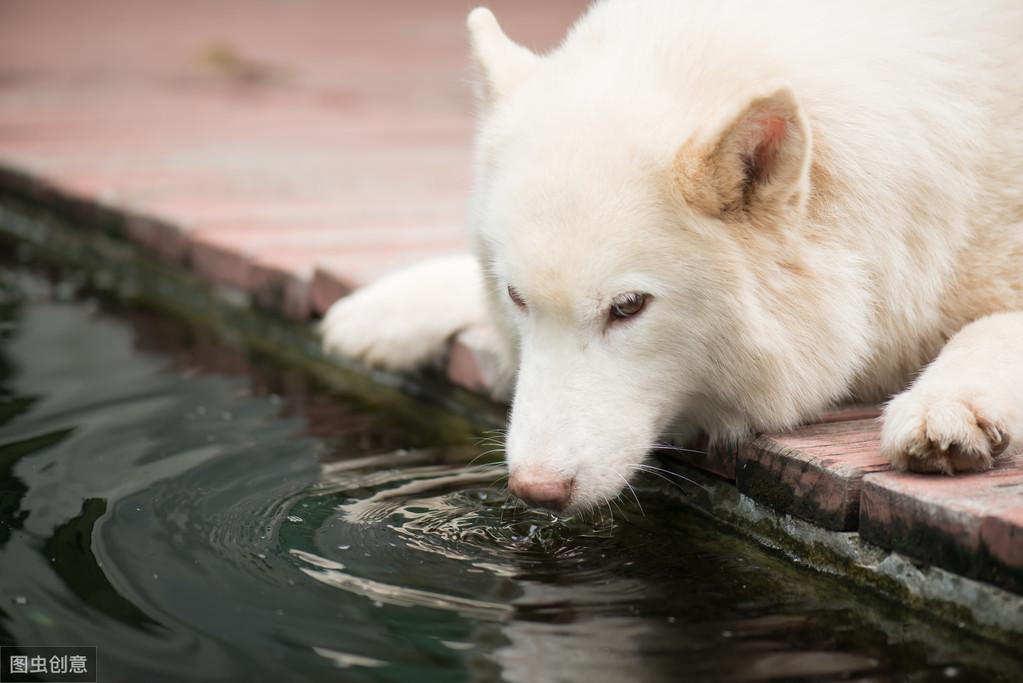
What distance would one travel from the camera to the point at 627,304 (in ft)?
9.40

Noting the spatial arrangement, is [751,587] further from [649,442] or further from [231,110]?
[231,110]

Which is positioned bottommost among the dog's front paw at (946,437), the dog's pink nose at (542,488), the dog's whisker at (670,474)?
the dog's whisker at (670,474)

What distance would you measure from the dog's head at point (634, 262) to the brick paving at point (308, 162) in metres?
0.31

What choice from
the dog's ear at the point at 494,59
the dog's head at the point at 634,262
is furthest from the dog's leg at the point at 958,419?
the dog's ear at the point at 494,59

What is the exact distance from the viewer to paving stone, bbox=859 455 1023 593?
2.47 meters

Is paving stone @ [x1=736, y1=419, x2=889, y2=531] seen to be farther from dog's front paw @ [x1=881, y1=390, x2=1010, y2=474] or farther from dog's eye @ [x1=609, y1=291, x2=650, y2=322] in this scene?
dog's eye @ [x1=609, y1=291, x2=650, y2=322]

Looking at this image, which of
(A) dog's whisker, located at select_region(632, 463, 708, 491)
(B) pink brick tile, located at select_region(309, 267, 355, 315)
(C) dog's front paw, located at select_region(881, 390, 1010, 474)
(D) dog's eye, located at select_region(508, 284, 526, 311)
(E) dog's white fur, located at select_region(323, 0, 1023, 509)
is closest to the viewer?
(C) dog's front paw, located at select_region(881, 390, 1010, 474)

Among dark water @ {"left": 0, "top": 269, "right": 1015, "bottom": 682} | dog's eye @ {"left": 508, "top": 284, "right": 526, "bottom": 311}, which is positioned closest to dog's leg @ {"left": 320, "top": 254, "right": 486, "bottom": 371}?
dark water @ {"left": 0, "top": 269, "right": 1015, "bottom": 682}

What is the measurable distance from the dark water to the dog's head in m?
0.27

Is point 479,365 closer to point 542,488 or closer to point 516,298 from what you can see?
point 516,298

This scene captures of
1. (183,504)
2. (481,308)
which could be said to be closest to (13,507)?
(183,504)

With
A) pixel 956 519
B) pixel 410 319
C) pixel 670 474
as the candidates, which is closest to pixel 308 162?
pixel 410 319

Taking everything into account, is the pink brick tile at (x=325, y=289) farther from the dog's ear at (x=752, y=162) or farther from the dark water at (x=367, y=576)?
the dog's ear at (x=752, y=162)

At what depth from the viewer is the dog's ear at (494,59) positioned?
10.8 feet
